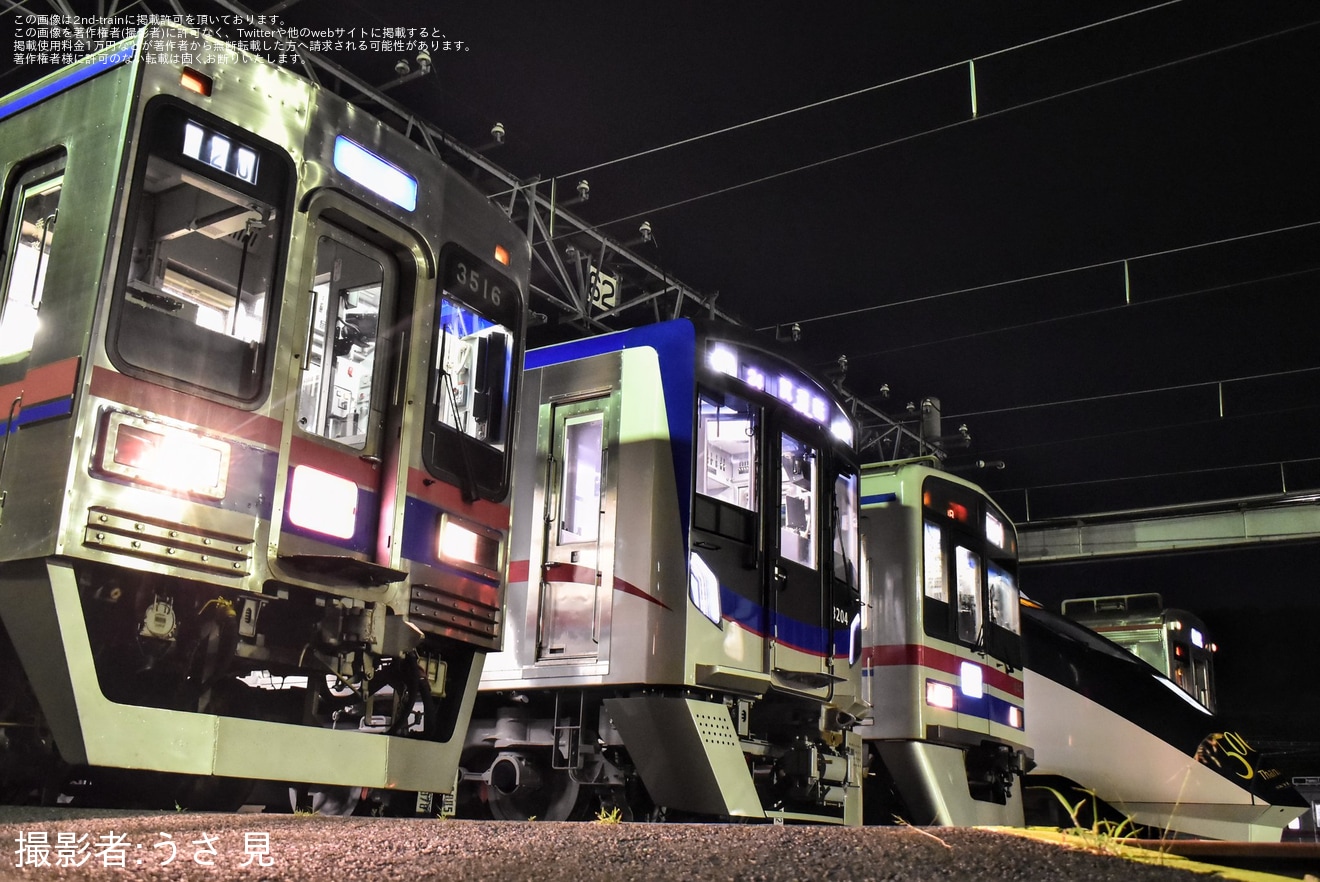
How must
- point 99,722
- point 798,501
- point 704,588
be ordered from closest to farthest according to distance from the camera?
1. point 99,722
2. point 704,588
3. point 798,501

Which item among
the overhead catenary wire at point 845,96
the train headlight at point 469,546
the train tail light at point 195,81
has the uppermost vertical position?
the overhead catenary wire at point 845,96

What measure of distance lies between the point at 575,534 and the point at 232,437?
265cm

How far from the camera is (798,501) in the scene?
7.25 meters

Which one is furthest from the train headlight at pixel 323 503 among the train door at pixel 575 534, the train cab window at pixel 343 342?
the train door at pixel 575 534

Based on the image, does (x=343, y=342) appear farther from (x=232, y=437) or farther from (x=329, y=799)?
(x=329, y=799)

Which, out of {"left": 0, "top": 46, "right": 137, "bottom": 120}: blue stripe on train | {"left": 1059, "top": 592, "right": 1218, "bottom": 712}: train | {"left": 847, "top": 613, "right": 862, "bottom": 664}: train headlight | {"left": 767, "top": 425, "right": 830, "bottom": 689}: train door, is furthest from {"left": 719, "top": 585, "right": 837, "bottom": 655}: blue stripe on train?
{"left": 1059, "top": 592, "right": 1218, "bottom": 712}: train

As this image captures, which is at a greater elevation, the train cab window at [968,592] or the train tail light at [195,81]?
the train tail light at [195,81]

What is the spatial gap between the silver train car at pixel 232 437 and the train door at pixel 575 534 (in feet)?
3.65

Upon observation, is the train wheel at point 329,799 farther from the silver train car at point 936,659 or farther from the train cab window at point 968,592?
the train cab window at point 968,592

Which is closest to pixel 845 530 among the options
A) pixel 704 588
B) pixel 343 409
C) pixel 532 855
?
pixel 704 588

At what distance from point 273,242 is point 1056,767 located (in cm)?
840

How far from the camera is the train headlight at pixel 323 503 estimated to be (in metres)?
4.48

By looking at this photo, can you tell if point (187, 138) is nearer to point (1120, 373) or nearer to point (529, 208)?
point (529, 208)

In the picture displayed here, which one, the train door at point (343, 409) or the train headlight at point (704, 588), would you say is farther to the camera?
the train headlight at point (704, 588)
